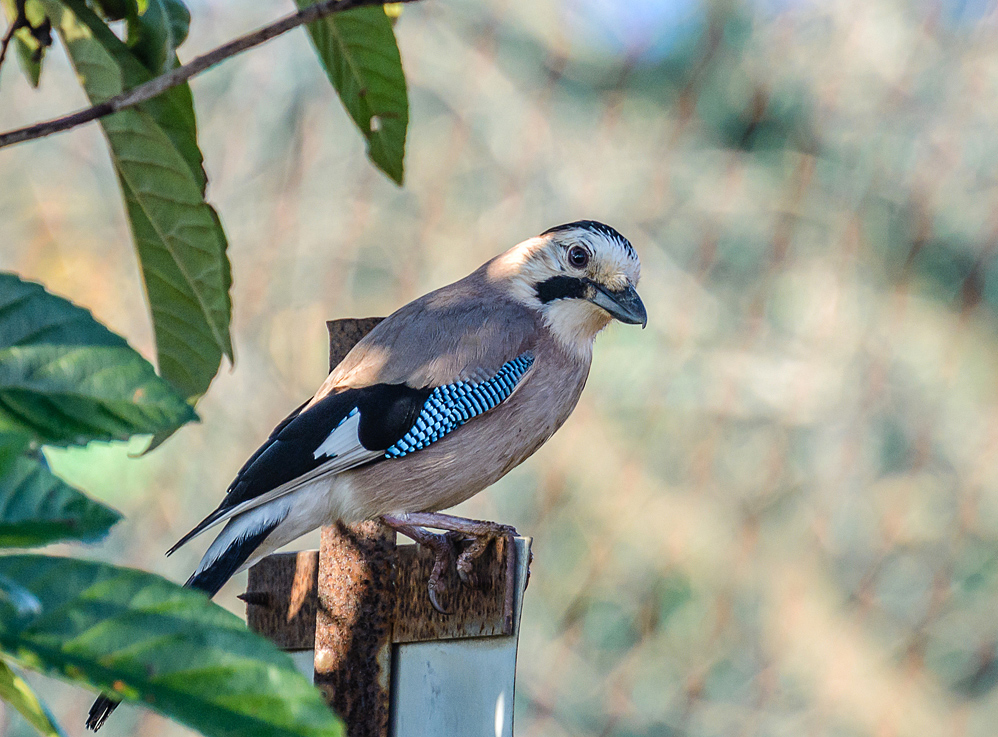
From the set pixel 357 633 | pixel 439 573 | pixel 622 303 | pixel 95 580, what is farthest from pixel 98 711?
pixel 622 303

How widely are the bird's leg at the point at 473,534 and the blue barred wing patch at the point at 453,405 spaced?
103mm

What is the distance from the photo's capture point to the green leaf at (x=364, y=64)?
1.19 m

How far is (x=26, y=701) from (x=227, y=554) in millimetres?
921

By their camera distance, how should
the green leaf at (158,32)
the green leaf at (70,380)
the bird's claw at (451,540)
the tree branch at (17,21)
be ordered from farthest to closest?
the bird's claw at (451,540) < the green leaf at (158,32) < the tree branch at (17,21) < the green leaf at (70,380)

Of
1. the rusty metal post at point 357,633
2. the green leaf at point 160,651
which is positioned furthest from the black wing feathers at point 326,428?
the green leaf at point 160,651

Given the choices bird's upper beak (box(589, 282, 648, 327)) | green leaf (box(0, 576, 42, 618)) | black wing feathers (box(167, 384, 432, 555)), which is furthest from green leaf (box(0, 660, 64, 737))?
bird's upper beak (box(589, 282, 648, 327))

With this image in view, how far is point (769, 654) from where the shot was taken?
2.80 meters

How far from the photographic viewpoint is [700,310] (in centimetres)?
300

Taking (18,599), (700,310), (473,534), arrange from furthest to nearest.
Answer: (700,310), (473,534), (18,599)

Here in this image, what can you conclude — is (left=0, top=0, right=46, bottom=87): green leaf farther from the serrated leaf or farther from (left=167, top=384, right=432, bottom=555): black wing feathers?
the serrated leaf

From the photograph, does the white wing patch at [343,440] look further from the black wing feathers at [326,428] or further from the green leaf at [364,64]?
the green leaf at [364,64]

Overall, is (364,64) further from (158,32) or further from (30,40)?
(30,40)

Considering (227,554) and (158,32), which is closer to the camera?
(158,32)

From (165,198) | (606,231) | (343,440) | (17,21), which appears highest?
(606,231)
